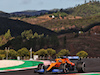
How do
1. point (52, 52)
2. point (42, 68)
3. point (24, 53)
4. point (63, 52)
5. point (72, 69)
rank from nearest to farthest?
point (42, 68)
point (72, 69)
point (24, 53)
point (52, 52)
point (63, 52)

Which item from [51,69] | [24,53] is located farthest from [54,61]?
[24,53]

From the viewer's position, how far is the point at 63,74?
1672cm

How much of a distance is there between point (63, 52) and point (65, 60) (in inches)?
6634

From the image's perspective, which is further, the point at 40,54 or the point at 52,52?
the point at 52,52

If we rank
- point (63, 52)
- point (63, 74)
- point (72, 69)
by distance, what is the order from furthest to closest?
point (63, 52) → point (72, 69) → point (63, 74)

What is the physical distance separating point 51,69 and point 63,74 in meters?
1.36

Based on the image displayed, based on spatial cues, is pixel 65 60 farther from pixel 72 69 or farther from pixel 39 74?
pixel 39 74

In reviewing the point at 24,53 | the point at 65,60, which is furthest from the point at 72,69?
the point at 24,53

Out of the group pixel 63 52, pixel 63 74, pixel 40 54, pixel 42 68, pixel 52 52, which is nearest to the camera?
pixel 63 74

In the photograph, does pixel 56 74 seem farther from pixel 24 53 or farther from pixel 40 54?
pixel 40 54

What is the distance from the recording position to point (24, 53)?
141375 mm

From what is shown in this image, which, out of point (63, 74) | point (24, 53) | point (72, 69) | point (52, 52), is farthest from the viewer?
point (52, 52)

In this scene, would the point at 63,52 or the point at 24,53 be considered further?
the point at 63,52

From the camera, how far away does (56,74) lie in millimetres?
17266
